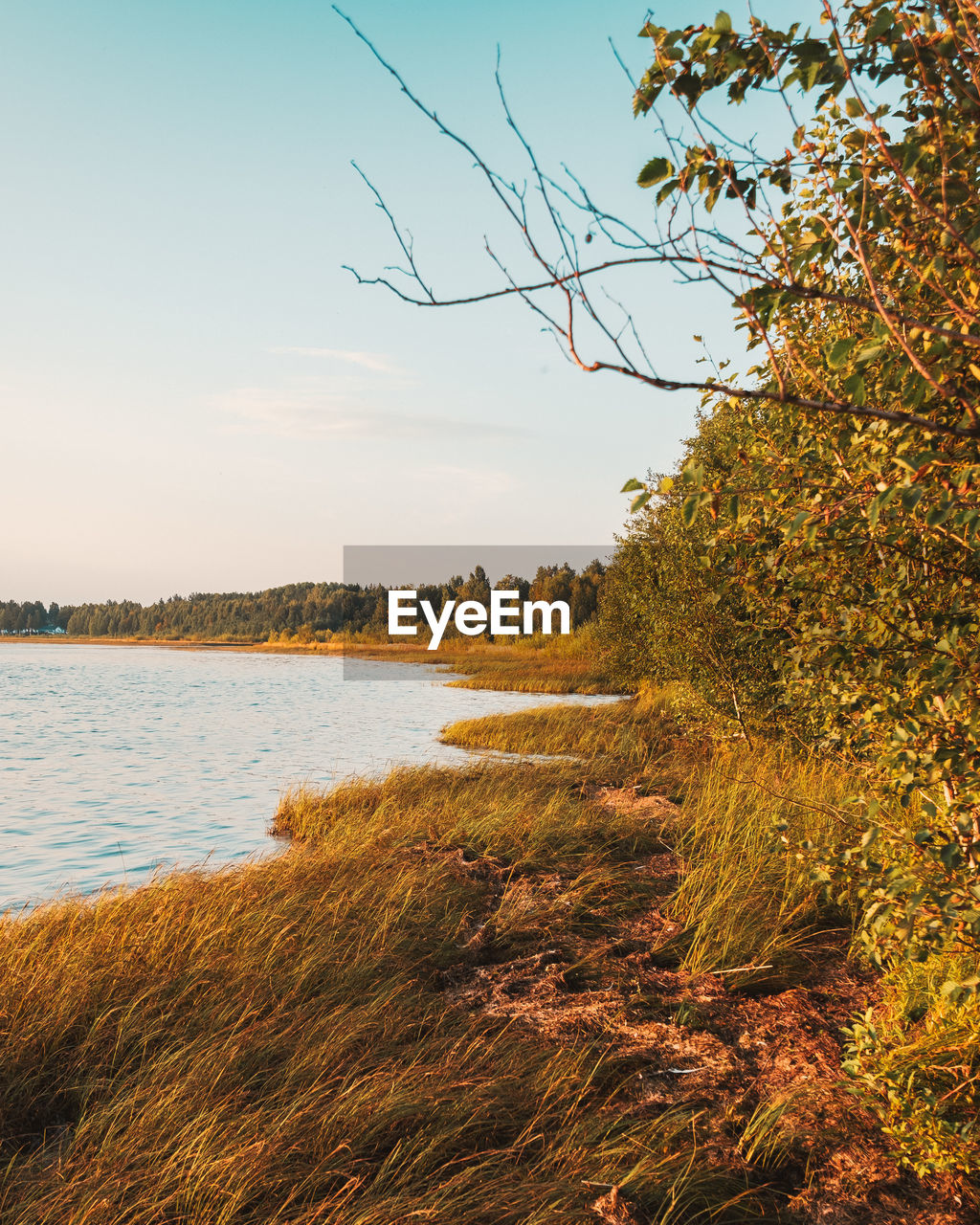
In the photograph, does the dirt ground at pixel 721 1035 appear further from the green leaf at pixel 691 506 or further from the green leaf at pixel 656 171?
the green leaf at pixel 656 171

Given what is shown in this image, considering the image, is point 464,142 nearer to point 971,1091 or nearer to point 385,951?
point 971,1091

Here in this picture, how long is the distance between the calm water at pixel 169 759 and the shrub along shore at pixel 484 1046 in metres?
3.80

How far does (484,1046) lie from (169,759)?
58.4 ft

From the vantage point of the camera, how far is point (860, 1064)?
3.51 meters

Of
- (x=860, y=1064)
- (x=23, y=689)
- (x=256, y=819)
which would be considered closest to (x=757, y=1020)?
(x=860, y=1064)

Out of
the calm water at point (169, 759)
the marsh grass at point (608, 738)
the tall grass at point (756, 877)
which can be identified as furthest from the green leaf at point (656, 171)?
the marsh grass at point (608, 738)

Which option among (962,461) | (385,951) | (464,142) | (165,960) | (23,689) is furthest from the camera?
(23,689)

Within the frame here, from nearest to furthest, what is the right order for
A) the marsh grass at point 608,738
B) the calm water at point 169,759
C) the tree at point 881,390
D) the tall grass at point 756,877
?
the tree at point 881,390 < the tall grass at point 756,877 < the calm water at point 169,759 < the marsh grass at point 608,738

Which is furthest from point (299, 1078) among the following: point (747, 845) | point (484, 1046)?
point (747, 845)

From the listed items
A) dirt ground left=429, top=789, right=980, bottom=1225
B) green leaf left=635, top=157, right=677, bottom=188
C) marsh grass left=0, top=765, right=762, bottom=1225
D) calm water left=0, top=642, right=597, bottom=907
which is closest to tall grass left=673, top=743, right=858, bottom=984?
dirt ground left=429, top=789, right=980, bottom=1225

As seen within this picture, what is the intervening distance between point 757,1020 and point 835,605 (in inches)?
108

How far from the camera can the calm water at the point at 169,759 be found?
38.4ft

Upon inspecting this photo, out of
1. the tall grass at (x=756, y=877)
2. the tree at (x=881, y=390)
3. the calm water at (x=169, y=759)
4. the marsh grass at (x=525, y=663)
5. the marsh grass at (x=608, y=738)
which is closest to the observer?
the tree at (x=881, y=390)

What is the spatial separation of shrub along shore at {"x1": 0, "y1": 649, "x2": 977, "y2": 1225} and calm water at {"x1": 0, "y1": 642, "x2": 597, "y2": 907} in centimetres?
380
